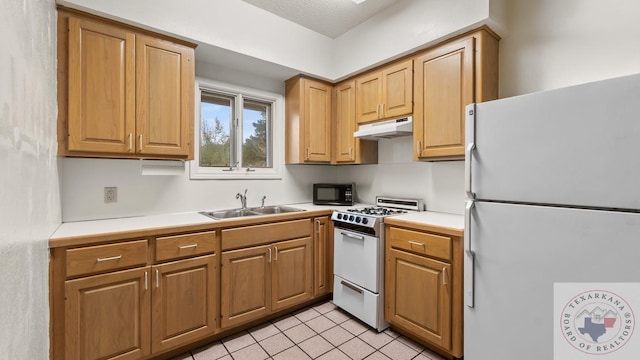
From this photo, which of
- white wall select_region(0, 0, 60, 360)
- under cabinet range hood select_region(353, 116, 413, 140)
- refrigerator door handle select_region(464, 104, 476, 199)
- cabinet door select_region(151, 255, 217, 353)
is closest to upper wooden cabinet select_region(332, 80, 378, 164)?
Answer: under cabinet range hood select_region(353, 116, 413, 140)

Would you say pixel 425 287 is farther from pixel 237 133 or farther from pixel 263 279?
pixel 237 133

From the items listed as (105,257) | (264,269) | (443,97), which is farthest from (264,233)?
(443,97)

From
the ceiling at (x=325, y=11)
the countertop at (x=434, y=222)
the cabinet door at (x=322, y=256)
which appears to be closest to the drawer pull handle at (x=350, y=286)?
the cabinet door at (x=322, y=256)

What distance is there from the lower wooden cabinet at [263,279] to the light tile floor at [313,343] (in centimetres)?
14

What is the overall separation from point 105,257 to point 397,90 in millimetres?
2510

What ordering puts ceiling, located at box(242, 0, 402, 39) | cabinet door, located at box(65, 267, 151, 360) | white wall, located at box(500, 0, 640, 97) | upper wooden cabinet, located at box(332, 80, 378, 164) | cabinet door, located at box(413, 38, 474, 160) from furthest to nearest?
upper wooden cabinet, located at box(332, 80, 378, 164), ceiling, located at box(242, 0, 402, 39), cabinet door, located at box(413, 38, 474, 160), white wall, located at box(500, 0, 640, 97), cabinet door, located at box(65, 267, 151, 360)

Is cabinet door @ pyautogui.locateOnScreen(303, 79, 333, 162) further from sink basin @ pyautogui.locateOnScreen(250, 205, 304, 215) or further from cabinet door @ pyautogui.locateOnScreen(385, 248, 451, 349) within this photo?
cabinet door @ pyautogui.locateOnScreen(385, 248, 451, 349)

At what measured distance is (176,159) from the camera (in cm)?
221

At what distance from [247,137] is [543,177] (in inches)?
98.5

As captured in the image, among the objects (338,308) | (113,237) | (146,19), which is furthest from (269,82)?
(338,308)

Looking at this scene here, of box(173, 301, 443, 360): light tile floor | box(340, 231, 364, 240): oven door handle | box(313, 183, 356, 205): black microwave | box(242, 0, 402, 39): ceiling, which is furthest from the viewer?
box(313, 183, 356, 205): black microwave

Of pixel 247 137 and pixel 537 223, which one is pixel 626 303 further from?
pixel 247 137

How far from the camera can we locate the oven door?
88.2 inches

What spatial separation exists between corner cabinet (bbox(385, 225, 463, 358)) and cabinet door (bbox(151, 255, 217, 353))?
137 centimetres
